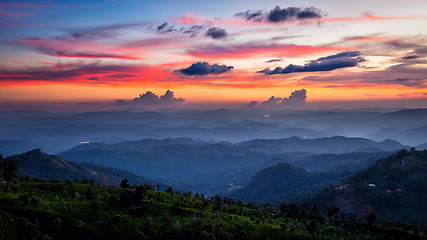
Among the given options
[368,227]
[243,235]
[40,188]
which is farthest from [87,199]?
[368,227]

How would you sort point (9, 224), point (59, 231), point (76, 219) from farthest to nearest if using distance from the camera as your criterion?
point (76, 219) < point (59, 231) < point (9, 224)

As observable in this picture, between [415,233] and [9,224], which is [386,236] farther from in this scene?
[9,224]

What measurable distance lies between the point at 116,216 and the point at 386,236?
449 ft

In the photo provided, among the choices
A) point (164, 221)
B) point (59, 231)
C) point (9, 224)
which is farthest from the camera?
point (164, 221)

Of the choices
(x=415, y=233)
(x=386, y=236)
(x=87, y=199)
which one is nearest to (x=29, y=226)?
(x=87, y=199)

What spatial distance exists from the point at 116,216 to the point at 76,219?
13.9 metres

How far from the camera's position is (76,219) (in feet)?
352

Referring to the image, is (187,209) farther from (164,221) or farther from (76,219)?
(76,219)

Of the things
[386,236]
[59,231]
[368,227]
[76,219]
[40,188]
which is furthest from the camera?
[368,227]

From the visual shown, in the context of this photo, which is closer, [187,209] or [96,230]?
[96,230]

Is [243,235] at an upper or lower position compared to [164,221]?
lower

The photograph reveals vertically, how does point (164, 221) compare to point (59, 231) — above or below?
below

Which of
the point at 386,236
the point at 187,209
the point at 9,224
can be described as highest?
the point at 9,224

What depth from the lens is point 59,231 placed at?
327 ft
